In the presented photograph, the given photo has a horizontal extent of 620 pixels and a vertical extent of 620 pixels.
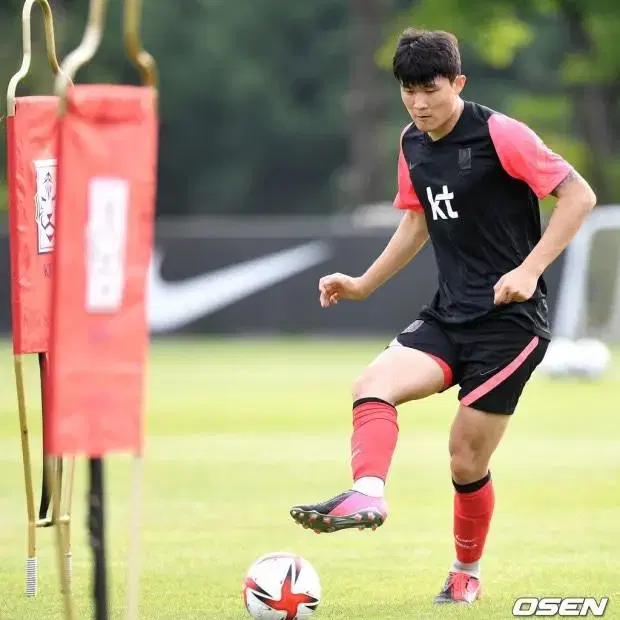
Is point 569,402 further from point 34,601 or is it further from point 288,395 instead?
point 34,601

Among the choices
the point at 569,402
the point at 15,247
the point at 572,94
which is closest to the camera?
the point at 15,247

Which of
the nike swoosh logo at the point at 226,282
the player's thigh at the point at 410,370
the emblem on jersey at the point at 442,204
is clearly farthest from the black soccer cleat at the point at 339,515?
the nike swoosh logo at the point at 226,282

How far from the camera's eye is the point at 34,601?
255 inches

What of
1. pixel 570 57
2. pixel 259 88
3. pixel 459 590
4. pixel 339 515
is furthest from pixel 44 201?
pixel 259 88

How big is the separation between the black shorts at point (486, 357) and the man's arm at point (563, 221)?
33 centimetres

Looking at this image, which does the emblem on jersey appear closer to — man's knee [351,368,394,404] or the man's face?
the man's face

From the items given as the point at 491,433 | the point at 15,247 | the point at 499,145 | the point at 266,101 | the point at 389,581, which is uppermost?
the point at 499,145

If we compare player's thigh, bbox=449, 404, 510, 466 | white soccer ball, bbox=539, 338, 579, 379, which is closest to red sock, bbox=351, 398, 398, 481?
player's thigh, bbox=449, 404, 510, 466

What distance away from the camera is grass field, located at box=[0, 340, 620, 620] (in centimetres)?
672

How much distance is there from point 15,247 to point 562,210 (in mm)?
2053

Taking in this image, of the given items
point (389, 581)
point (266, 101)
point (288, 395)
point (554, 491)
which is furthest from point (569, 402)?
point (266, 101)

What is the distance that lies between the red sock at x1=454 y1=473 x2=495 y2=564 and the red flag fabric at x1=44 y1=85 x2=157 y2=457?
2.56 m

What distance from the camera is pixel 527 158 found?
6.19m

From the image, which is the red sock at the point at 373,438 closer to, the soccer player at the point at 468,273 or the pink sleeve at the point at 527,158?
the soccer player at the point at 468,273
